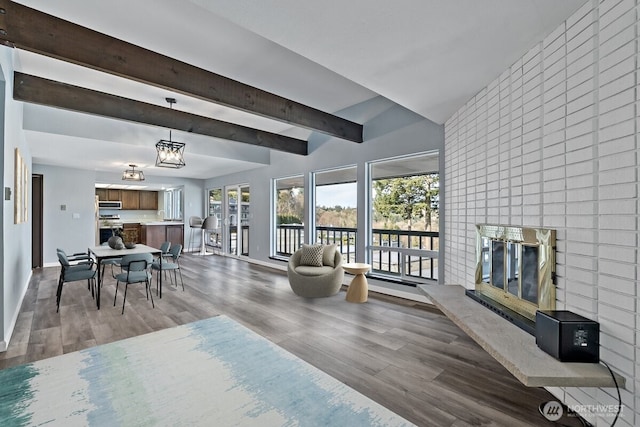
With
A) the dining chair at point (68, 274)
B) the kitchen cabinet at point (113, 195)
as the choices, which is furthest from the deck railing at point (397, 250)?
the kitchen cabinet at point (113, 195)

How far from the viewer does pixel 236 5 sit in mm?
1646

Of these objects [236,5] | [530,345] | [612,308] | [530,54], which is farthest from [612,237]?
[236,5]

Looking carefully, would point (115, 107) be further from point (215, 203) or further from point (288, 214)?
point (215, 203)

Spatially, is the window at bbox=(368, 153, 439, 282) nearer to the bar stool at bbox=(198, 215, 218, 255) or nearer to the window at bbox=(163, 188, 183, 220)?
the bar stool at bbox=(198, 215, 218, 255)

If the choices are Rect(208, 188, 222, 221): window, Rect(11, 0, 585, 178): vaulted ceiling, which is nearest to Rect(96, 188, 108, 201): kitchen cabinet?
Rect(208, 188, 222, 221): window

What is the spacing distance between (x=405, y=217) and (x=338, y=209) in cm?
139

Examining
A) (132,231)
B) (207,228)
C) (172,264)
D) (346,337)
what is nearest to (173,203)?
(132,231)

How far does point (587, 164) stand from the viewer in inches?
65.4

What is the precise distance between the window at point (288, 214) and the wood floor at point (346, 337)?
5.66ft

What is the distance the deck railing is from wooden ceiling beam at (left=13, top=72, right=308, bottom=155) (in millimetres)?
2331

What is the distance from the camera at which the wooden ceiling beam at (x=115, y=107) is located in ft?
10.4

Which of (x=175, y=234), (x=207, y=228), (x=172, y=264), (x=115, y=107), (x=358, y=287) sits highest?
(x=115, y=107)

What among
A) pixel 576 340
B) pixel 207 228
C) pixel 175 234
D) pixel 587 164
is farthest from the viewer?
pixel 175 234

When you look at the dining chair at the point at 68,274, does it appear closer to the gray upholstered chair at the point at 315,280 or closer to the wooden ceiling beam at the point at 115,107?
the wooden ceiling beam at the point at 115,107
